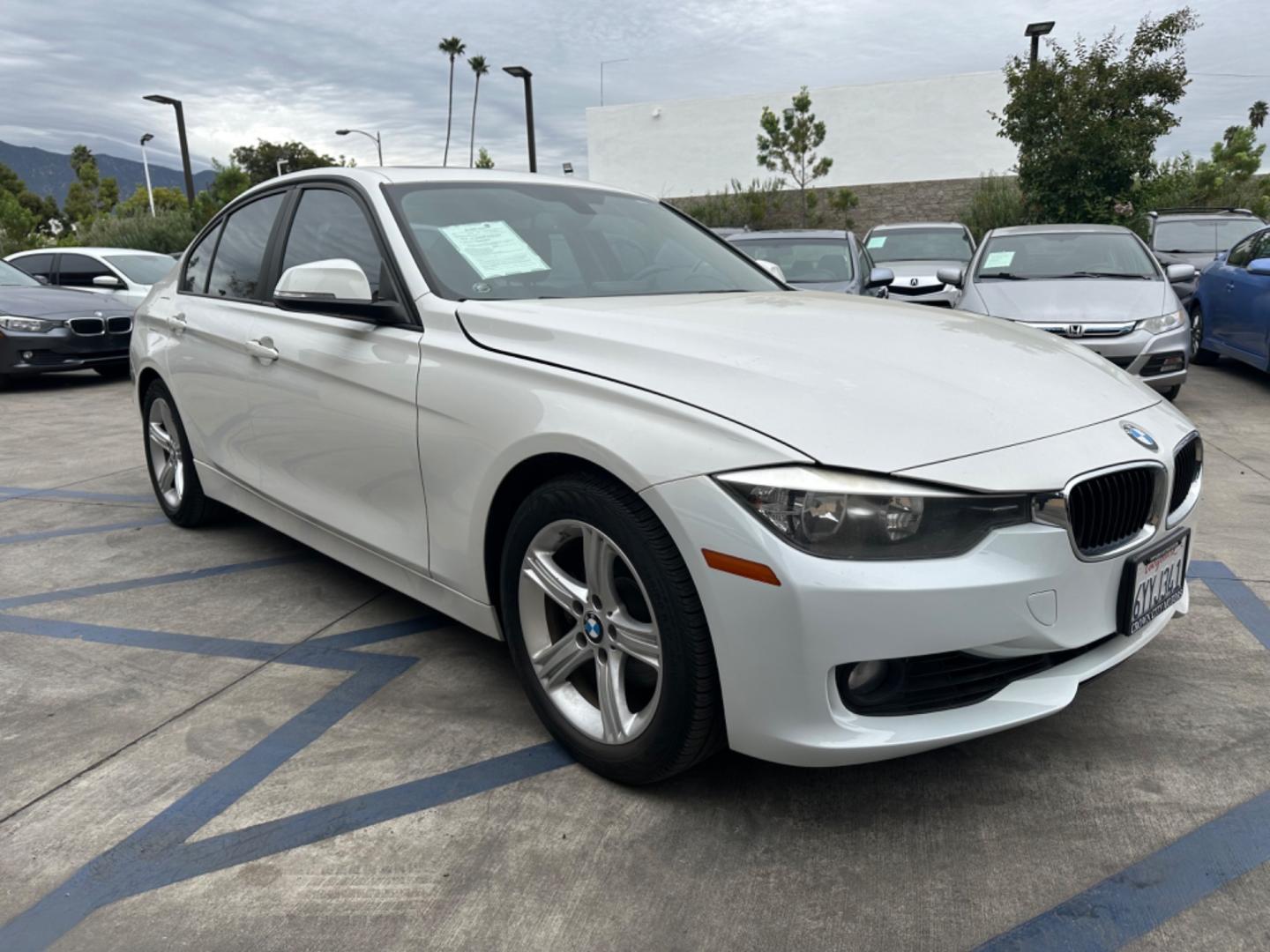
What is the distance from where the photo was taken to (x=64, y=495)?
5.77 meters

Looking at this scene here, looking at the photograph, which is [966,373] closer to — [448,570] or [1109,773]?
[1109,773]

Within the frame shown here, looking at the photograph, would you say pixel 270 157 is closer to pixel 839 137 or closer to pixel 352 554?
pixel 839 137

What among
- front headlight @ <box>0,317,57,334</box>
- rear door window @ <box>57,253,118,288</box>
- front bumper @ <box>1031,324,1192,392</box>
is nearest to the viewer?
front bumper @ <box>1031,324,1192,392</box>

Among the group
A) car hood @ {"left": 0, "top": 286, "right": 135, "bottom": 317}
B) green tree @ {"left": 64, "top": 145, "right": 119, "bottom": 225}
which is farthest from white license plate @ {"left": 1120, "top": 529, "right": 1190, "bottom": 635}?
green tree @ {"left": 64, "top": 145, "right": 119, "bottom": 225}

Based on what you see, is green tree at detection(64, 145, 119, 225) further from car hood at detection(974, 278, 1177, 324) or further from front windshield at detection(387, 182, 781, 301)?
front windshield at detection(387, 182, 781, 301)

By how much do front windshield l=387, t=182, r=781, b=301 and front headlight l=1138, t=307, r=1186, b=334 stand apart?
176 inches

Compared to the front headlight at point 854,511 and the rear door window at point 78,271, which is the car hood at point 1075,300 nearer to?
the front headlight at point 854,511

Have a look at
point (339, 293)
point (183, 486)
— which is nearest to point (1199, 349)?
point (183, 486)

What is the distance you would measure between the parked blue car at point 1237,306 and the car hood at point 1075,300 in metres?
0.88

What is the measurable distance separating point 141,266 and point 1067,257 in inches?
405

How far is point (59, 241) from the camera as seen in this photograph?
1146 inches

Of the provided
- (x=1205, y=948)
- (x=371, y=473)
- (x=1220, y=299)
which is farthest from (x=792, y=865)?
(x=1220, y=299)

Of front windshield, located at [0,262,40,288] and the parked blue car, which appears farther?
front windshield, located at [0,262,40,288]

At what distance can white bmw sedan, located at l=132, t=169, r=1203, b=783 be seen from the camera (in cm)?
204
